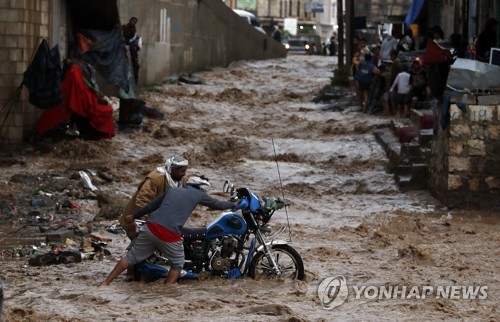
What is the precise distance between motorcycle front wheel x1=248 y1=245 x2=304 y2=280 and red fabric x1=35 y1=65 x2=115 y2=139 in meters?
10.2

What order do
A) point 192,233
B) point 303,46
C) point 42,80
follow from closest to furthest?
point 192,233
point 42,80
point 303,46

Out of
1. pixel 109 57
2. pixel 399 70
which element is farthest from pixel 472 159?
pixel 109 57

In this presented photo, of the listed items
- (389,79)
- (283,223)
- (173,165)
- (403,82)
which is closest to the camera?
(173,165)

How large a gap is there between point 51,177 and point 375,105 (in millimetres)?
11330

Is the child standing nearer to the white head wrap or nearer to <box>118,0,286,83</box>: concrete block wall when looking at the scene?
<box>118,0,286,83</box>: concrete block wall

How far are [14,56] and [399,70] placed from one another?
29.1ft

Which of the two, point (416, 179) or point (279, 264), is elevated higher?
point (279, 264)

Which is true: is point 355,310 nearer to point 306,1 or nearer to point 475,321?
point 475,321

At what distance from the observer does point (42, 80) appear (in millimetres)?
20047

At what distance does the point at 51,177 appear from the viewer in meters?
17.8

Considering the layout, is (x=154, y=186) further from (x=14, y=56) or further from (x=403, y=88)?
(x=403, y=88)

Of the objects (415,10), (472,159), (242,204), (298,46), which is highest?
(415,10)

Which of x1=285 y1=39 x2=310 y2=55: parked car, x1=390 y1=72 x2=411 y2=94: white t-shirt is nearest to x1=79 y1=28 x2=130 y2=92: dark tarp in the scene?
x1=390 y1=72 x2=411 y2=94: white t-shirt

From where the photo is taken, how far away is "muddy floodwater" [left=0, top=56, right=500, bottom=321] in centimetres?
1027
